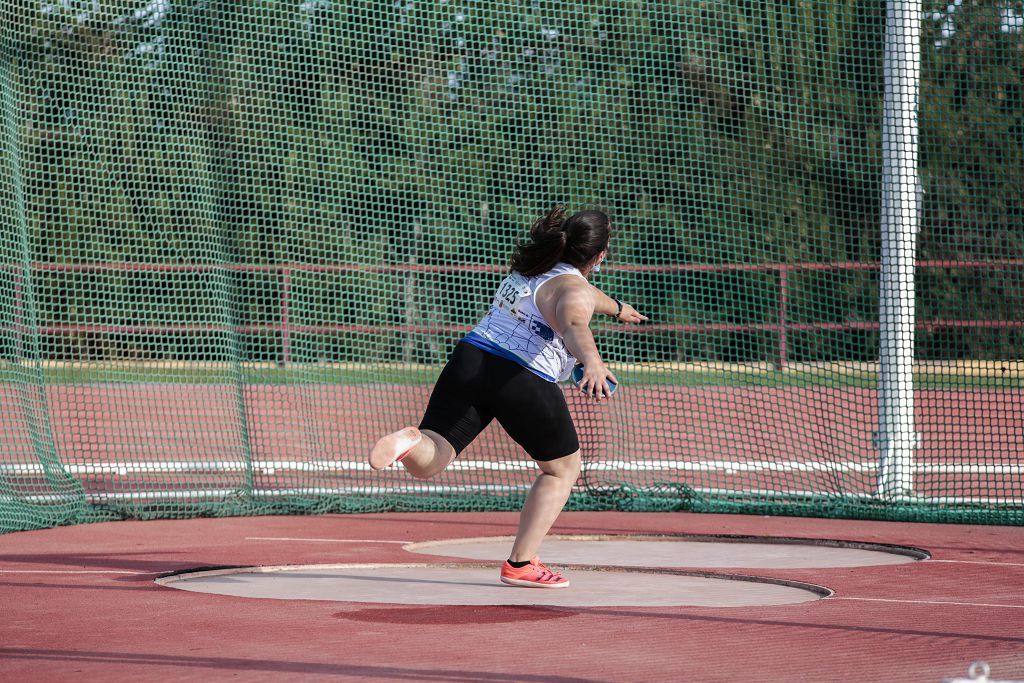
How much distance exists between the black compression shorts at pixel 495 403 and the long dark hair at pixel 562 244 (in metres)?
0.46

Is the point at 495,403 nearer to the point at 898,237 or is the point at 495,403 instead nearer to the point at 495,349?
the point at 495,349

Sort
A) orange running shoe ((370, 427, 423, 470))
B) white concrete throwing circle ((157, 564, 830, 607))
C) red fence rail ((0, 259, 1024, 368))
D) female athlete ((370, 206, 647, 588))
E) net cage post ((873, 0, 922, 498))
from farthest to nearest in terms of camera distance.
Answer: red fence rail ((0, 259, 1024, 368)), net cage post ((873, 0, 922, 498)), white concrete throwing circle ((157, 564, 830, 607)), female athlete ((370, 206, 647, 588)), orange running shoe ((370, 427, 423, 470))

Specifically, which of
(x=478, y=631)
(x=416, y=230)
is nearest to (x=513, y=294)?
(x=478, y=631)

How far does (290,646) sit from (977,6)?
29.6 ft

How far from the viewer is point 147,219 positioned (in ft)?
40.2

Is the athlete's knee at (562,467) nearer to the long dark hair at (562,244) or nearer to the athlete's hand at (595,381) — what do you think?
the long dark hair at (562,244)

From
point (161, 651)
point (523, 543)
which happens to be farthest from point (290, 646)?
point (523, 543)

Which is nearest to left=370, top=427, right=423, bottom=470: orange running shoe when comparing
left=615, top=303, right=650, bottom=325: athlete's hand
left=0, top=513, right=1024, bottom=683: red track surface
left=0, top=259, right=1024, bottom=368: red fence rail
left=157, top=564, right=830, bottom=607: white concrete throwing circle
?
left=0, top=513, right=1024, bottom=683: red track surface

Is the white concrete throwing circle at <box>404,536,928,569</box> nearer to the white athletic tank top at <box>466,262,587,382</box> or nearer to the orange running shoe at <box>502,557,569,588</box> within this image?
the orange running shoe at <box>502,557,569,588</box>

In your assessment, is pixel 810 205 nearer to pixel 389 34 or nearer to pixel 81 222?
pixel 389 34

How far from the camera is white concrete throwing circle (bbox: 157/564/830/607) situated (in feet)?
19.7

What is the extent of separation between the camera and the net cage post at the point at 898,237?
10.1 m

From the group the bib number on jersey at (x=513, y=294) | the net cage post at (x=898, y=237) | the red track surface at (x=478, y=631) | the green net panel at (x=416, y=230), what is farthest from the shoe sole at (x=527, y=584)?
the net cage post at (x=898, y=237)

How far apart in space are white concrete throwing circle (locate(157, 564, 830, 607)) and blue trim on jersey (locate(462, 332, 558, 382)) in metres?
1.05
